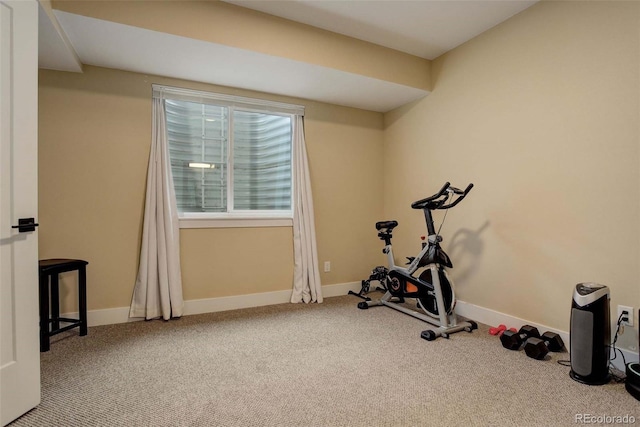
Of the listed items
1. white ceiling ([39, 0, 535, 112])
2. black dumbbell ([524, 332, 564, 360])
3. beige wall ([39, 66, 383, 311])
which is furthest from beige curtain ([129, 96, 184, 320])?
black dumbbell ([524, 332, 564, 360])

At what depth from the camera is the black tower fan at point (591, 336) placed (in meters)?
1.77

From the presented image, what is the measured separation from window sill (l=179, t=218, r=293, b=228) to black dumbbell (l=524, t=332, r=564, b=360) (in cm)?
238

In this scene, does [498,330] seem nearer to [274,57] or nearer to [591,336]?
[591,336]

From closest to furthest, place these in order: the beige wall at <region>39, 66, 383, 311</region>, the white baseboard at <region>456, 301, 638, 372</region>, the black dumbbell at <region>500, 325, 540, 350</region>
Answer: the white baseboard at <region>456, 301, 638, 372</region> → the black dumbbell at <region>500, 325, 540, 350</region> → the beige wall at <region>39, 66, 383, 311</region>

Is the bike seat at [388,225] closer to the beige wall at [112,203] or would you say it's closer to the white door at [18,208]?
the beige wall at [112,203]

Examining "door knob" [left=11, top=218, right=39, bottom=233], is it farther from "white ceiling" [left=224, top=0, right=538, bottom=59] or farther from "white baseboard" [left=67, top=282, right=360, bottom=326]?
"white ceiling" [left=224, top=0, right=538, bottom=59]

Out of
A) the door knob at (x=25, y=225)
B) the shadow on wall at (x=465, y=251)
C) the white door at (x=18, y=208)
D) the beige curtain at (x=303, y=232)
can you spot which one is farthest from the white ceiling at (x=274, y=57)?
the shadow on wall at (x=465, y=251)

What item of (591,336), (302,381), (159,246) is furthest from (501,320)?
(159,246)

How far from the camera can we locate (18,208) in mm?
1546

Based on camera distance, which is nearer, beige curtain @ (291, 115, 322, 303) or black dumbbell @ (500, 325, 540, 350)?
black dumbbell @ (500, 325, 540, 350)

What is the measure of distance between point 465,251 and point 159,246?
9.46ft

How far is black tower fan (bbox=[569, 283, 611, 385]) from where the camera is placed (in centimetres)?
177

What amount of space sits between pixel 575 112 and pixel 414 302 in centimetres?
224

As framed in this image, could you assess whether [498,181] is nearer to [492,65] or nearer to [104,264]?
[492,65]
